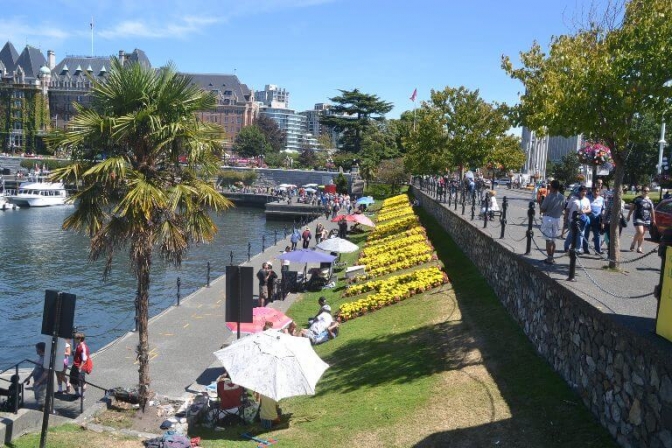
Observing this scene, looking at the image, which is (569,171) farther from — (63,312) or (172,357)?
(63,312)

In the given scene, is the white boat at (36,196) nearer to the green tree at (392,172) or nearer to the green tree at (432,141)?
the green tree at (392,172)

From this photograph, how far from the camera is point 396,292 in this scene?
16688 millimetres

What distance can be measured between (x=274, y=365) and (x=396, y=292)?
7041 mm

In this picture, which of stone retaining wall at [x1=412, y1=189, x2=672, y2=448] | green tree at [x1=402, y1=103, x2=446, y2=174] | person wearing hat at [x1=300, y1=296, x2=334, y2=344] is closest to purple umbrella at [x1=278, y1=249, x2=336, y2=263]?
person wearing hat at [x1=300, y1=296, x2=334, y2=344]

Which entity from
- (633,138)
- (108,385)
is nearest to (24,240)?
(108,385)

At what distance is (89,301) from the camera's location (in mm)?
27969

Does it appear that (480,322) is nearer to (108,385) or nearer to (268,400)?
(268,400)

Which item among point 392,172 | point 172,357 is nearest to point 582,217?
point 172,357

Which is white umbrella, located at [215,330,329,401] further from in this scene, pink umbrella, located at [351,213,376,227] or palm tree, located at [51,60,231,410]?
pink umbrella, located at [351,213,376,227]

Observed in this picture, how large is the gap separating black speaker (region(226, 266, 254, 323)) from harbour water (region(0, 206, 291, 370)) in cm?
659

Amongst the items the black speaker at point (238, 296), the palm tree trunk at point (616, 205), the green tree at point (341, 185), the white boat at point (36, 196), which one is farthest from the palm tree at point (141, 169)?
the green tree at point (341, 185)

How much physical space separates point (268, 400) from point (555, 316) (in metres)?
4.81

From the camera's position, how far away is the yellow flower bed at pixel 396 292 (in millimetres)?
16578

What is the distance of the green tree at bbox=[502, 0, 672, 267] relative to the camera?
33.8 feet
